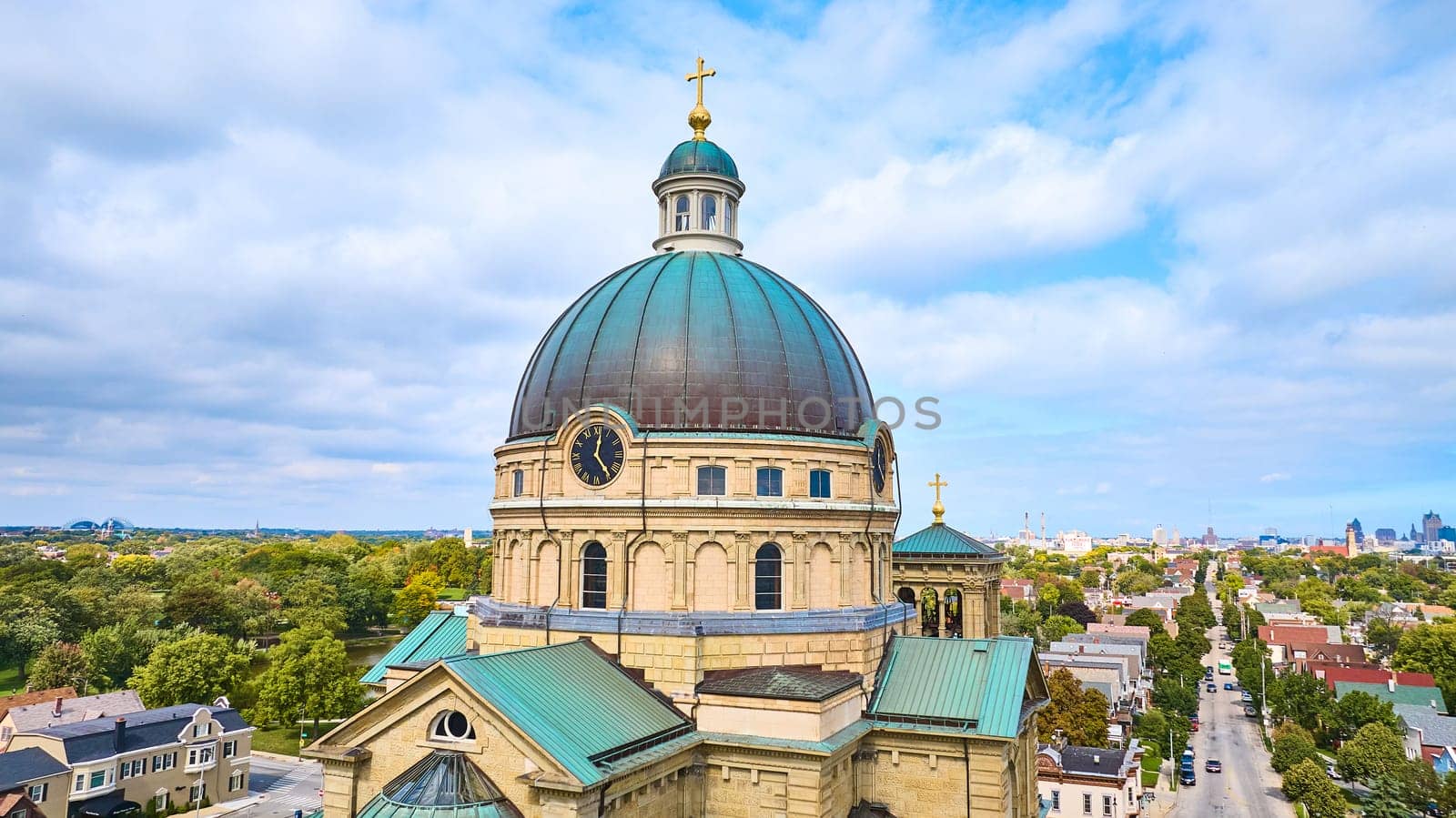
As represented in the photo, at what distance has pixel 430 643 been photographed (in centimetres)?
3903

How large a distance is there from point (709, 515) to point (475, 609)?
10.9 m

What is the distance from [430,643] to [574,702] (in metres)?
14.2

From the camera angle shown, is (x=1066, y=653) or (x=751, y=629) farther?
(x=1066, y=653)

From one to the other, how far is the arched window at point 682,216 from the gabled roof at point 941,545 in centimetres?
1812

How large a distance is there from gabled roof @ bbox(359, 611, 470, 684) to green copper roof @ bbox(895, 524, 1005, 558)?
20167 mm

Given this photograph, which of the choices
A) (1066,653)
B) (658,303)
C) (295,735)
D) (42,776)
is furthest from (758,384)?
(1066,653)

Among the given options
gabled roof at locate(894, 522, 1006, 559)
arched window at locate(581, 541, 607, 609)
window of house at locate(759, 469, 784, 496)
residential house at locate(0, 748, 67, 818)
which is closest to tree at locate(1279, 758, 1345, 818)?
gabled roof at locate(894, 522, 1006, 559)

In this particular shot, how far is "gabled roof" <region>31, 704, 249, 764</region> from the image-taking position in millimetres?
57156

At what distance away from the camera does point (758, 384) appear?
34250mm

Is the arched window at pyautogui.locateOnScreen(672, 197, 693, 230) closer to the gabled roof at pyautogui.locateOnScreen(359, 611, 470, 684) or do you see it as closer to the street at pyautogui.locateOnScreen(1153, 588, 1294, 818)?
the gabled roof at pyautogui.locateOnScreen(359, 611, 470, 684)

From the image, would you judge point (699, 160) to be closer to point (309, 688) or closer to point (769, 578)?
point (769, 578)

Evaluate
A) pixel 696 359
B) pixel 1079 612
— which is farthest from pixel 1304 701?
pixel 696 359

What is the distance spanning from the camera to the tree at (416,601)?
13688cm

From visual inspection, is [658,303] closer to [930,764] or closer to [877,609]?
[877,609]
